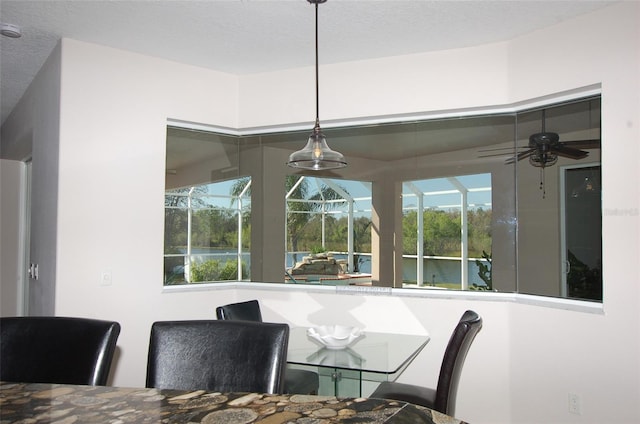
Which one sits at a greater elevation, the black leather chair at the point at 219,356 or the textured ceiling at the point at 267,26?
the textured ceiling at the point at 267,26

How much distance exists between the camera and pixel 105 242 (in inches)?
134

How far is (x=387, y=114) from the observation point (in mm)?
3643

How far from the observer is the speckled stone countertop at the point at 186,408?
1.02 metres

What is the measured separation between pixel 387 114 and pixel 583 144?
132 cm

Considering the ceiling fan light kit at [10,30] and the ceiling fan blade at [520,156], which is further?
the ceiling fan blade at [520,156]

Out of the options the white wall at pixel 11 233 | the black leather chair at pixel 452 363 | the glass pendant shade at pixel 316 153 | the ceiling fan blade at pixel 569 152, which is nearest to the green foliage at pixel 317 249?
the glass pendant shade at pixel 316 153

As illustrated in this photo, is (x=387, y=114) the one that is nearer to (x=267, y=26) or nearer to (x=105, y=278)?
(x=267, y=26)

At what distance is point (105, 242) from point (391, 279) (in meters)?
2.08

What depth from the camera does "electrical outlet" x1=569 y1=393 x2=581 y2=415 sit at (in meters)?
2.96

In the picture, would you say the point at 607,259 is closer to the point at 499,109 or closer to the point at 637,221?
the point at 637,221

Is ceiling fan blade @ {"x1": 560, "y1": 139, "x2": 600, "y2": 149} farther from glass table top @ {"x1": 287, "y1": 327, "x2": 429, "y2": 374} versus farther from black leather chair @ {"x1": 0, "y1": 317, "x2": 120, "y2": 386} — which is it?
black leather chair @ {"x1": 0, "y1": 317, "x2": 120, "y2": 386}

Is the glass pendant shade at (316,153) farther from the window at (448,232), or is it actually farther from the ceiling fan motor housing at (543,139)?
the ceiling fan motor housing at (543,139)

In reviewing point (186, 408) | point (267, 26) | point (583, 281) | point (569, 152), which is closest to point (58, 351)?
point (186, 408)

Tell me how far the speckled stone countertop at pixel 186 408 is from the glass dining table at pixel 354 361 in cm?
117
